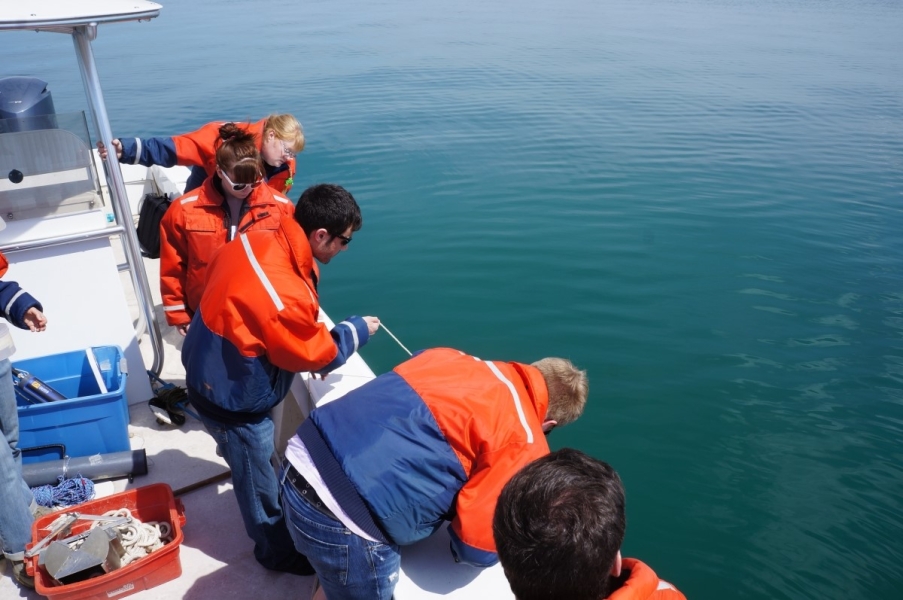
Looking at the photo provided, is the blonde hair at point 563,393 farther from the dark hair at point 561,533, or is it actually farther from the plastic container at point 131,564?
the plastic container at point 131,564

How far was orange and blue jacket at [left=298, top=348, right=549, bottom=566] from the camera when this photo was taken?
1.83m

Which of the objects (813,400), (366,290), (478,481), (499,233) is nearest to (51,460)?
(478,481)

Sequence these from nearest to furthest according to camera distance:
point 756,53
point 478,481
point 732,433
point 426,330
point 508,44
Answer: point 478,481 → point 732,433 → point 426,330 → point 756,53 → point 508,44

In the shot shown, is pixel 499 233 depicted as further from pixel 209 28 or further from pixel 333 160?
pixel 209 28

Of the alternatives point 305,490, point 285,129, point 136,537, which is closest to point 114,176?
point 285,129

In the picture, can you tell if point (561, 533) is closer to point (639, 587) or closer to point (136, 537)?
point (639, 587)

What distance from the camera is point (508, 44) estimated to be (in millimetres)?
20172

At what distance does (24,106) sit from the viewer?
3.87m

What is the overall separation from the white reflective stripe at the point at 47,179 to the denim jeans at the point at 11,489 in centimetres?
119

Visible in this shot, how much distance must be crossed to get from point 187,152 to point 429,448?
2634 millimetres

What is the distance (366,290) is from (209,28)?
807 inches

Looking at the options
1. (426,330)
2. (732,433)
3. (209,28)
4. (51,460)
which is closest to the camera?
(51,460)

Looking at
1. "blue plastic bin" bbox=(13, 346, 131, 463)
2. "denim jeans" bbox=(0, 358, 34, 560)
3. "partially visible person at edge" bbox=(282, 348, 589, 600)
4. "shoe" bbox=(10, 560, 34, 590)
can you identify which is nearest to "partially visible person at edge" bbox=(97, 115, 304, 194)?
"blue plastic bin" bbox=(13, 346, 131, 463)

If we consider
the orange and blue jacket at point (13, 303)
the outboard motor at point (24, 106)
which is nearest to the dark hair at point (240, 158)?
the orange and blue jacket at point (13, 303)
